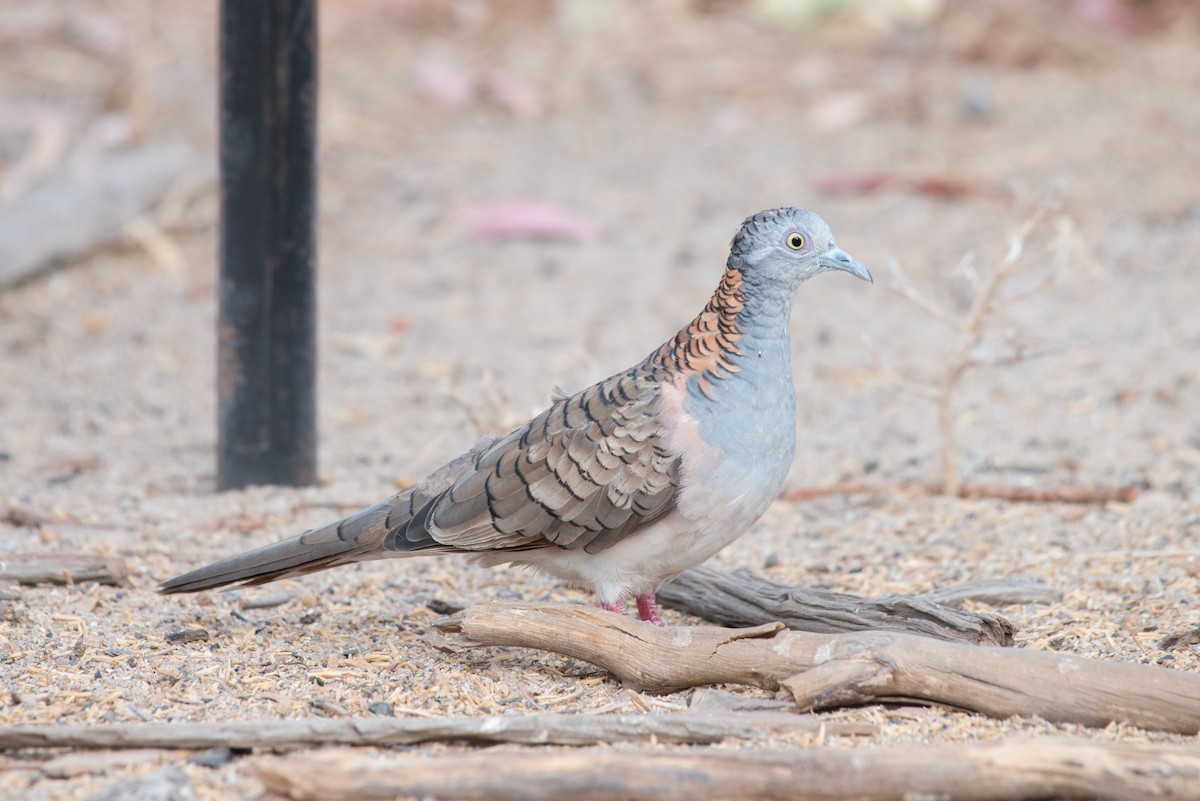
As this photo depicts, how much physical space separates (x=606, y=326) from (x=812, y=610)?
3.63 meters

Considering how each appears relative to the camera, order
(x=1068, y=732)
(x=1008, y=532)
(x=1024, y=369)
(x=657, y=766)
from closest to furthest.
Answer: (x=657, y=766), (x=1068, y=732), (x=1008, y=532), (x=1024, y=369)

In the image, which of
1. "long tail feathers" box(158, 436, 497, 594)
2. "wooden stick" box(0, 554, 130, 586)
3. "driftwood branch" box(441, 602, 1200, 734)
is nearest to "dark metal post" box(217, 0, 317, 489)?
"wooden stick" box(0, 554, 130, 586)

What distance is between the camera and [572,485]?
3520 millimetres

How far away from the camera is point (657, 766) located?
8.48 feet

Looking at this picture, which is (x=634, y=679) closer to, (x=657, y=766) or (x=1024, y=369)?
(x=657, y=766)

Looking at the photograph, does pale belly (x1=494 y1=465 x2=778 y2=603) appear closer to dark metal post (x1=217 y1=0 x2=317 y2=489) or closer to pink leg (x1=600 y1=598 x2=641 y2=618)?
pink leg (x1=600 y1=598 x2=641 y2=618)

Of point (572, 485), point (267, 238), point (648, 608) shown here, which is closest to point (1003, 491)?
point (648, 608)

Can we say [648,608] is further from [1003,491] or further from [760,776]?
[1003,491]

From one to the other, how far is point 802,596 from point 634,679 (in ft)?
1.88

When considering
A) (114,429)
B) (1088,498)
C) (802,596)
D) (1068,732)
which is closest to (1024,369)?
(1088,498)

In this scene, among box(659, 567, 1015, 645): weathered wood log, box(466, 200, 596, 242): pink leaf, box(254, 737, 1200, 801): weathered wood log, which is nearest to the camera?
box(254, 737, 1200, 801): weathered wood log

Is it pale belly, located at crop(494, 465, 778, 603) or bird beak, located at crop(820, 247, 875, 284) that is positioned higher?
bird beak, located at crop(820, 247, 875, 284)

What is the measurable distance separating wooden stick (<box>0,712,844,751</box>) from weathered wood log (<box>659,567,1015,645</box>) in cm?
70

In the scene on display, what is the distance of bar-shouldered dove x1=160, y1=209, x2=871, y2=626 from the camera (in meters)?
3.45
